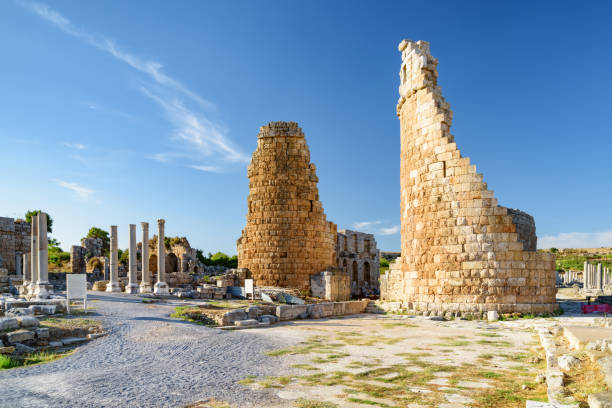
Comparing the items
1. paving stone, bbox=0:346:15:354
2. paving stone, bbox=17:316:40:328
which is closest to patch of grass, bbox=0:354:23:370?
paving stone, bbox=0:346:15:354

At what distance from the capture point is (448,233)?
1303 centimetres

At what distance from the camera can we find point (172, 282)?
2680 centimetres

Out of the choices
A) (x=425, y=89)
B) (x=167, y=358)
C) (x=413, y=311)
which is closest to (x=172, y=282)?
(x=413, y=311)

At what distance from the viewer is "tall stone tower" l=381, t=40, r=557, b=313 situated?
12.3m

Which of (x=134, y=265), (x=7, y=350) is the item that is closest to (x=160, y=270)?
(x=134, y=265)

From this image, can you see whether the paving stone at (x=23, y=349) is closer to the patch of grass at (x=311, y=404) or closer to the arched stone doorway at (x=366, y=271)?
the patch of grass at (x=311, y=404)

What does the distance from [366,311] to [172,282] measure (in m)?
15.3

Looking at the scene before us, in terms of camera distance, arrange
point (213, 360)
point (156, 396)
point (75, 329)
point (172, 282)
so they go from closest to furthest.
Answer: point (156, 396), point (213, 360), point (75, 329), point (172, 282)

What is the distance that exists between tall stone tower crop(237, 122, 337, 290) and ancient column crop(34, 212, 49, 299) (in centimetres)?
779

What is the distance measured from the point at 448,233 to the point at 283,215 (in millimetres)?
8366

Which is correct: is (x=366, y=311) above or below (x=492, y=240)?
below

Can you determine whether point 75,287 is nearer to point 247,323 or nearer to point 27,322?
point 27,322

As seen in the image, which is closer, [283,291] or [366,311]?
[366,311]

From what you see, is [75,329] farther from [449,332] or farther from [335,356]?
[449,332]
